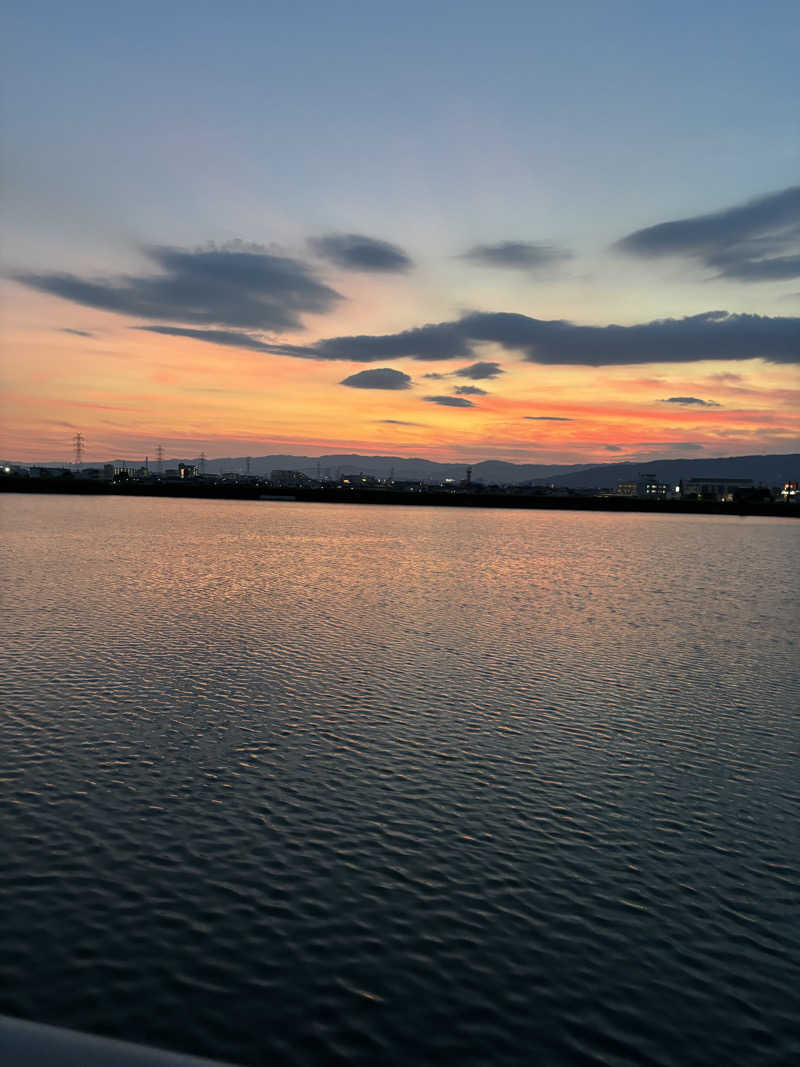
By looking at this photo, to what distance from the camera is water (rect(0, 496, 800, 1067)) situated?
1385cm

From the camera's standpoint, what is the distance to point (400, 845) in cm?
2042

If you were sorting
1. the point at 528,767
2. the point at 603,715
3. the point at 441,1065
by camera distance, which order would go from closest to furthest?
the point at 441,1065
the point at 528,767
the point at 603,715

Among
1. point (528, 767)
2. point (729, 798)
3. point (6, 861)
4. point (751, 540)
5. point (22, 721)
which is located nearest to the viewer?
point (6, 861)

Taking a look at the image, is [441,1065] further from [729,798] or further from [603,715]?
[603,715]

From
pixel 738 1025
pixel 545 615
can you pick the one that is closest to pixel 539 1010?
pixel 738 1025

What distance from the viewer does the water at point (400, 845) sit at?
13852mm

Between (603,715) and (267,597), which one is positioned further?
(267,597)

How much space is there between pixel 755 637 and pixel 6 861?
5342 cm

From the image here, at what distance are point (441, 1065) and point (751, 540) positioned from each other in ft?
632

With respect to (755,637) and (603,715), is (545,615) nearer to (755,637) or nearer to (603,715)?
(755,637)

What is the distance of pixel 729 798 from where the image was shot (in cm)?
2472

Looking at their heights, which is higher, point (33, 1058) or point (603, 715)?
point (33, 1058)

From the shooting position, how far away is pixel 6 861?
18656mm

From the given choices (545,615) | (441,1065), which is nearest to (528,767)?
(441,1065)
